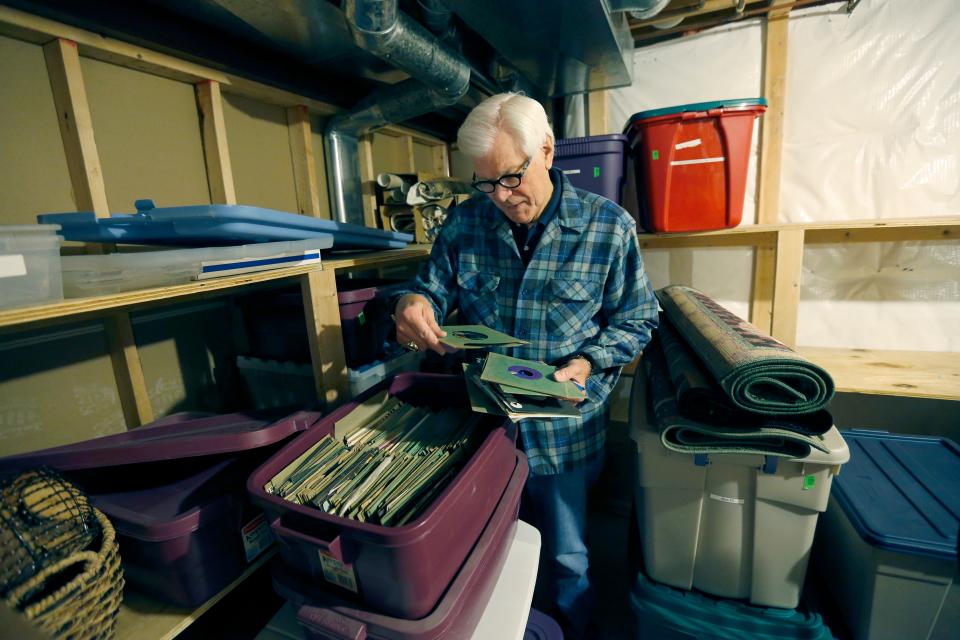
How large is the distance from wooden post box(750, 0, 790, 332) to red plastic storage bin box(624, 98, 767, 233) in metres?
0.39

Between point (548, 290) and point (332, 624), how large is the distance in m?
0.91

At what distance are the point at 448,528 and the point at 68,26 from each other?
5.00 feet

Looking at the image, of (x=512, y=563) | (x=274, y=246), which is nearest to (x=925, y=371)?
(x=512, y=563)

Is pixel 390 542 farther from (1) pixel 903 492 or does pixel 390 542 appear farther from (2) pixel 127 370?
(1) pixel 903 492

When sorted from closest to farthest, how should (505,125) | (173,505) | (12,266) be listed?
1. (12,266)
2. (173,505)
3. (505,125)

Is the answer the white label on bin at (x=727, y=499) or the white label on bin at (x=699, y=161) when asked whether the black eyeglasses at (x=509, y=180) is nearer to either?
the white label on bin at (x=699, y=161)

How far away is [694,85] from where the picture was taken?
75.0 inches

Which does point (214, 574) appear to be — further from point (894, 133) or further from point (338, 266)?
point (894, 133)

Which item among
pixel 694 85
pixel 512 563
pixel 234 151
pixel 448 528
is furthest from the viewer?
pixel 694 85

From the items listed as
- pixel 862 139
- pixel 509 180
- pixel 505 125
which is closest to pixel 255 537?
pixel 509 180

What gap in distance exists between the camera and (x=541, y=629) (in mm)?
1241

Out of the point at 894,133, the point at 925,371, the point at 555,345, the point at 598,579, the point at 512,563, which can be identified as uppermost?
the point at 894,133

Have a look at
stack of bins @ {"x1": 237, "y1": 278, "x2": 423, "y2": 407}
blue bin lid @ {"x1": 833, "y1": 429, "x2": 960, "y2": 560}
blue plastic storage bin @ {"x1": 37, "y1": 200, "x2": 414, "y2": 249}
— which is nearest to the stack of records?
stack of bins @ {"x1": 237, "y1": 278, "x2": 423, "y2": 407}

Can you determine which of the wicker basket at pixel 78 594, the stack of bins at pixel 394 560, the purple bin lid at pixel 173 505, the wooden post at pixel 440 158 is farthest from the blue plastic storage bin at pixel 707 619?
the wooden post at pixel 440 158
